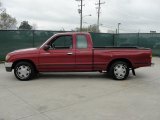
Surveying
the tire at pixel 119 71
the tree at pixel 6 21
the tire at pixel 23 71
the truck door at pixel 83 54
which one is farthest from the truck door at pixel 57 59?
the tree at pixel 6 21

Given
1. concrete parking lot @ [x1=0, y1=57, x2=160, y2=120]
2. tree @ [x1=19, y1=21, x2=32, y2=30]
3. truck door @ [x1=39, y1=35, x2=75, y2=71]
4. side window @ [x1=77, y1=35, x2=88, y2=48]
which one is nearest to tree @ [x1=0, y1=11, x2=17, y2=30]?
tree @ [x1=19, y1=21, x2=32, y2=30]

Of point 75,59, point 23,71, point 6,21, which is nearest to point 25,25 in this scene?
point 6,21

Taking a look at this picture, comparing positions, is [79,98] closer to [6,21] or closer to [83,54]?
[83,54]

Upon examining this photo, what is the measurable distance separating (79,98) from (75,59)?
2.63 metres

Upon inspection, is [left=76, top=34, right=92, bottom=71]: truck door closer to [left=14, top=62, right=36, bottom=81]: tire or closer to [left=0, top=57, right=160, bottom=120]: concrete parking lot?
[left=0, top=57, right=160, bottom=120]: concrete parking lot

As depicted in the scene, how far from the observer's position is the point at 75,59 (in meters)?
8.55

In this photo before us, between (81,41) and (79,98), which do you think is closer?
(79,98)

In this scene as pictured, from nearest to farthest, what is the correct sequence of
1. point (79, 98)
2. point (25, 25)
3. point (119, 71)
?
1. point (79, 98)
2. point (119, 71)
3. point (25, 25)

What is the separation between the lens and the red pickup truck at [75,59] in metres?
8.48

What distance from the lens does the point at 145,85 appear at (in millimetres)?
7820

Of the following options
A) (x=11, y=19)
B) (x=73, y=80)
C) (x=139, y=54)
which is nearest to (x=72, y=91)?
(x=73, y=80)

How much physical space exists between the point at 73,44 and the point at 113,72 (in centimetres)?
183

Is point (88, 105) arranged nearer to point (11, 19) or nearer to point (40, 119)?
point (40, 119)

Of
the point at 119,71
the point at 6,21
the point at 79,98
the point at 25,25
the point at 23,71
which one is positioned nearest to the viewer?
the point at 79,98
